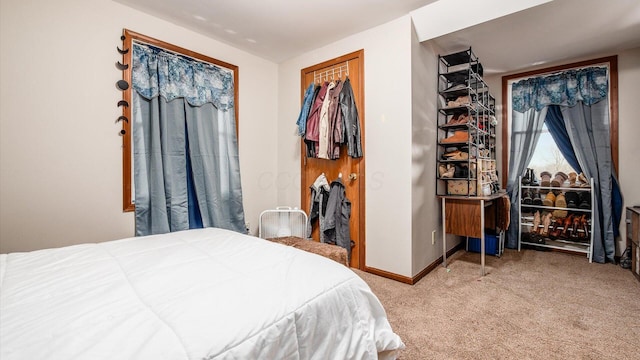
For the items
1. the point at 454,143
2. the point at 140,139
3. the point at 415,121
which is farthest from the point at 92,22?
the point at 454,143

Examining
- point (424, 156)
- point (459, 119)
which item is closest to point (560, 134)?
point (459, 119)

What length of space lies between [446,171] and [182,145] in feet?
8.64

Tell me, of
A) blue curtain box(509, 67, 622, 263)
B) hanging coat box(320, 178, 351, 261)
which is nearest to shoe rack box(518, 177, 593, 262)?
blue curtain box(509, 67, 622, 263)

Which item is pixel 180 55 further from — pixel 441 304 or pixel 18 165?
pixel 441 304

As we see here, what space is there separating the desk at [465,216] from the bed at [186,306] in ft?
5.93

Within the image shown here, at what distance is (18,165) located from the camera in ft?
5.94

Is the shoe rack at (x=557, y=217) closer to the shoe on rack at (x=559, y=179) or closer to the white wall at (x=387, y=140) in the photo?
the shoe on rack at (x=559, y=179)

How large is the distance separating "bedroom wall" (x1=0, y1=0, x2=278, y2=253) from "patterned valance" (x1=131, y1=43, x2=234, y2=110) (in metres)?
0.15

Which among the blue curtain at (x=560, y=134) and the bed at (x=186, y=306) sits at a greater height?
the blue curtain at (x=560, y=134)

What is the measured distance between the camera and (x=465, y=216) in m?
2.70

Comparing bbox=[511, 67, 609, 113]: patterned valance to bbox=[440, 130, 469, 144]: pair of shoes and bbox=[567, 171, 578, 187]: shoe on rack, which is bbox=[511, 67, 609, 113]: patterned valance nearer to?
bbox=[567, 171, 578, 187]: shoe on rack

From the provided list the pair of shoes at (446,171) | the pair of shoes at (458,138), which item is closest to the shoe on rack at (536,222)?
the pair of shoes at (446,171)

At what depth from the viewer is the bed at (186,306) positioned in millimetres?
667

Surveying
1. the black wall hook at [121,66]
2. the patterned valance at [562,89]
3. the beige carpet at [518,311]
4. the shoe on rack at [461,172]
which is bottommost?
the beige carpet at [518,311]
